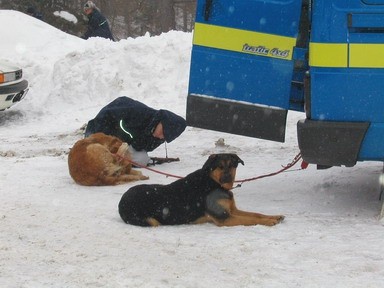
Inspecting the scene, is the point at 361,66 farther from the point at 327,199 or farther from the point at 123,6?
the point at 123,6

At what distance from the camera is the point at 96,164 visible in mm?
6348

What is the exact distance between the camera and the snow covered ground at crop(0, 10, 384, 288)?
376 centimetres

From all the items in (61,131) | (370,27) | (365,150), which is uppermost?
(370,27)

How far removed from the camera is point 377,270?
12.4 feet

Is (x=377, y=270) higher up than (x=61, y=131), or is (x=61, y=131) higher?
(x=377, y=270)

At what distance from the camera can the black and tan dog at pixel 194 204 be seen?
4.81m

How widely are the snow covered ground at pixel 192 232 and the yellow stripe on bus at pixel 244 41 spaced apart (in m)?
1.33

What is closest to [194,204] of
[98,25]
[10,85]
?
[10,85]

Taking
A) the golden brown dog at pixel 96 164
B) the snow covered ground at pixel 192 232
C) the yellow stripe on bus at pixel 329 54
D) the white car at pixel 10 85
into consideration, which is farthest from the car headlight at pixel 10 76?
the yellow stripe on bus at pixel 329 54

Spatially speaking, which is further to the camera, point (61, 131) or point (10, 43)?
point (10, 43)

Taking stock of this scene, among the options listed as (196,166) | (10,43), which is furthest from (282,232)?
(10,43)

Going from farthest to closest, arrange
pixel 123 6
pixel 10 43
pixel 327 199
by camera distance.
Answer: pixel 123 6 < pixel 10 43 < pixel 327 199

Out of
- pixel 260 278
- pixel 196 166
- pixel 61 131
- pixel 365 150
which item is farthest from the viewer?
pixel 61 131

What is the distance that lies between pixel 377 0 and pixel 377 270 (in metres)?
1.86
